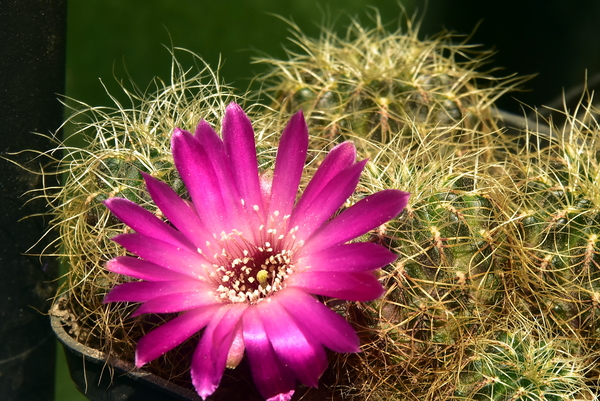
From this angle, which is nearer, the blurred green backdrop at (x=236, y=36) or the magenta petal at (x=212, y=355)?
the magenta petal at (x=212, y=355)

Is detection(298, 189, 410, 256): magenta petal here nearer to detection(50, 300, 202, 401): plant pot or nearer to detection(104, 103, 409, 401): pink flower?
detection(104, 103, 409, 401): pink flower

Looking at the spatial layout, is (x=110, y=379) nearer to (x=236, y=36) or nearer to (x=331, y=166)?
(x=331, y=166)

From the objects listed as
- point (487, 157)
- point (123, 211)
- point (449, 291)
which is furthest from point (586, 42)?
point (123, 211)

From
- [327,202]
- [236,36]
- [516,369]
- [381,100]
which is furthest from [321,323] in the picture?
[236,36]

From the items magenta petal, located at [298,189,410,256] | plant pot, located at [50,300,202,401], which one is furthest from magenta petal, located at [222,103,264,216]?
plant pot, located at [50,300,202,401]

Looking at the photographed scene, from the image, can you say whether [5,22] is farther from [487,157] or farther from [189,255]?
[487,157]

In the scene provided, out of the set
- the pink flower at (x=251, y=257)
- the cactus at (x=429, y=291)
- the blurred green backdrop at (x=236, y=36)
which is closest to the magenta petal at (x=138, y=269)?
the pink flower at (x=251, y=257)

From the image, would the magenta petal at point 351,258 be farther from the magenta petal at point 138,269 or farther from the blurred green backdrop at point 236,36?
the blurred green backdrop at point 236,36

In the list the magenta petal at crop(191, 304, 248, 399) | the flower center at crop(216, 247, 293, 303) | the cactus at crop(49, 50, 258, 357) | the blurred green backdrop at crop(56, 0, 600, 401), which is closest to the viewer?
the magenta petal at crop(191, 304, 248, 399)
